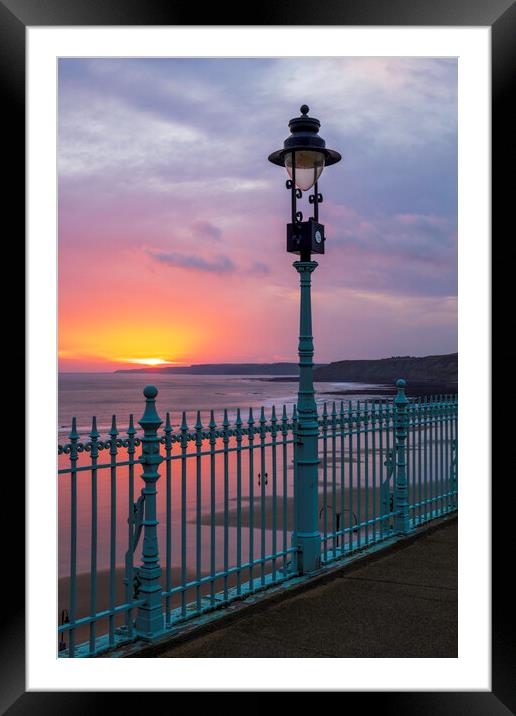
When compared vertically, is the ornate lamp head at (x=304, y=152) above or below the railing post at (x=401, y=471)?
above

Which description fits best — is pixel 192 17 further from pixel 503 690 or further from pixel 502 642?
pixel 503 690

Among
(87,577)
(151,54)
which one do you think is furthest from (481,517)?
(87,577)

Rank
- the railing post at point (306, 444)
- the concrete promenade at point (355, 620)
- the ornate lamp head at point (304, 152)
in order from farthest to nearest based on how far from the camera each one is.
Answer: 1. the railing post at point (306, 444)
2. the ornate lamp head at point (304, 152)
3. the concrete promenade at point (355, 620)

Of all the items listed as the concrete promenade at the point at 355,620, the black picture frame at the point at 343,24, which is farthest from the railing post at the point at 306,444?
the black picture frame at the point at 343,24

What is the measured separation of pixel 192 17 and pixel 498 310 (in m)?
2.28

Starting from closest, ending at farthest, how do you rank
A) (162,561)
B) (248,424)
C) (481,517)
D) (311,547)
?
(481,517), (248,424), (311,547), (162,561)

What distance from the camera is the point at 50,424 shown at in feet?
12.3

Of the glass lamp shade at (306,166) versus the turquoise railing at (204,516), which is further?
the glass lamp shade at (306,166)

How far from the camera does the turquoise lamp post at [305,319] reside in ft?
23.6

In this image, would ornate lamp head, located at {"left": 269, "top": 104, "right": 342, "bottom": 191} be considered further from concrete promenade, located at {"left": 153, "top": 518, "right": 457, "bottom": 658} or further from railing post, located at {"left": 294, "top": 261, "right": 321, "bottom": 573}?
concrete promenade, located at {"left": 153, "top": 518, "right": 457, "bottom": 658}

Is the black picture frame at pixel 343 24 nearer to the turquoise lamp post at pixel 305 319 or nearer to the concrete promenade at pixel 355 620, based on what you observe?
the concrete promenade at pixel 355 620

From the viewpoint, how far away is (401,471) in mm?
9008

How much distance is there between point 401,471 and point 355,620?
349 centimetres

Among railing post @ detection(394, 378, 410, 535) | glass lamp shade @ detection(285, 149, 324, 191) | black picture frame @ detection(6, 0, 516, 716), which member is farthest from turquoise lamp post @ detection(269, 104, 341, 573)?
black picture frame @ detection(6, 0, 516, 716)
